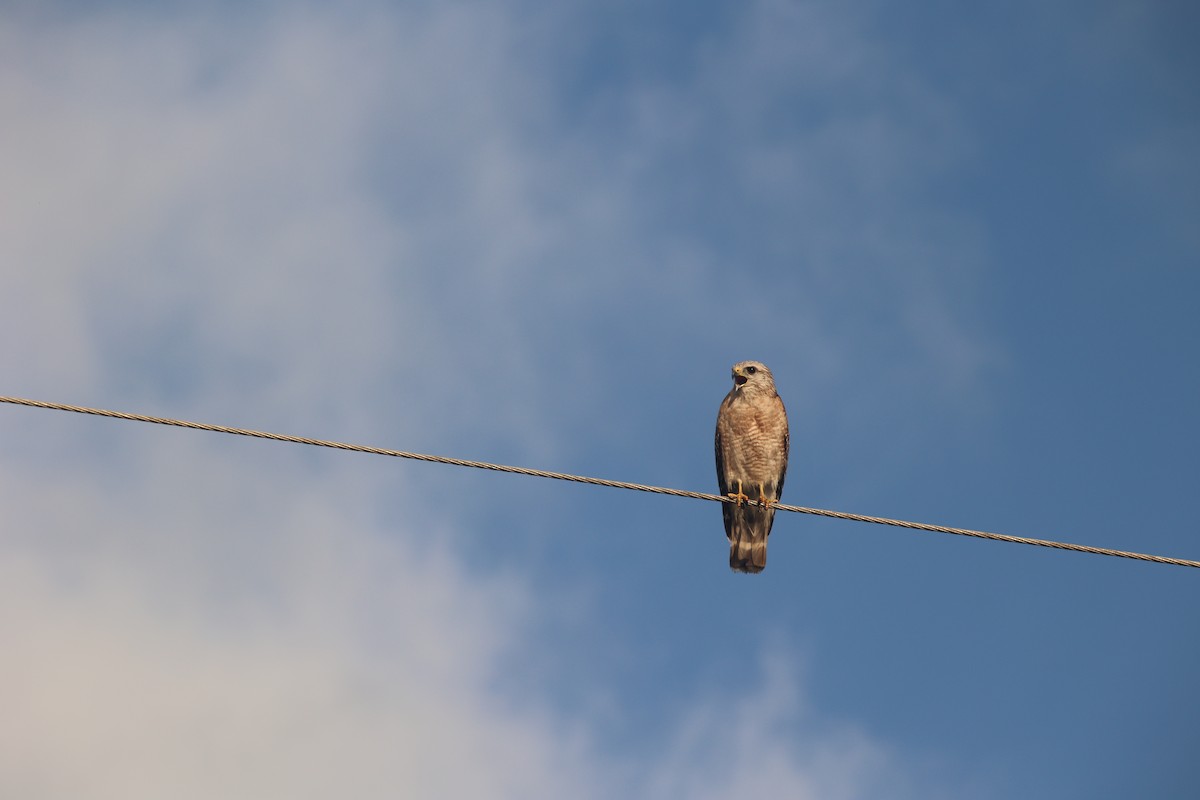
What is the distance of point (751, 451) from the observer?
42.0 feet

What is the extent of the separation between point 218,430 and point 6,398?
43.4 inches

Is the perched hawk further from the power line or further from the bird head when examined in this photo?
the power line

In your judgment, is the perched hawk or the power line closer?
the power line

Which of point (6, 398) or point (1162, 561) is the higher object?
point (1162, 561)

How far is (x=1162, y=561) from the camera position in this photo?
291 inches

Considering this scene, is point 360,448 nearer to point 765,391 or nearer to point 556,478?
point 556,478

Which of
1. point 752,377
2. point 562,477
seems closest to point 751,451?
point 752,377

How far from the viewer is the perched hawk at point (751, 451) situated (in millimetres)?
12484

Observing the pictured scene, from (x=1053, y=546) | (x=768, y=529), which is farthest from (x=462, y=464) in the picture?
(x=768, y=529)

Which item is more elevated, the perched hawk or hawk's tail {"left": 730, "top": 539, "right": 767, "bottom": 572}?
the perched hawk

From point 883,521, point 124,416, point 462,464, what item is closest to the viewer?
point 124,416

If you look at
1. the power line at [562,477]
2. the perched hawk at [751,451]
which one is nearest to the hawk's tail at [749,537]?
the perched hawk at [751,451]

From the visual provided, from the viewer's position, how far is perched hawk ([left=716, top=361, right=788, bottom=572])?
41.0 feet

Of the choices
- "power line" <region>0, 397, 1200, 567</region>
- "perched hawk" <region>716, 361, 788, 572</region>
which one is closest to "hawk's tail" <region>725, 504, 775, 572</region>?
"perched hawk" <region>716, 361, 788, 572</region>
